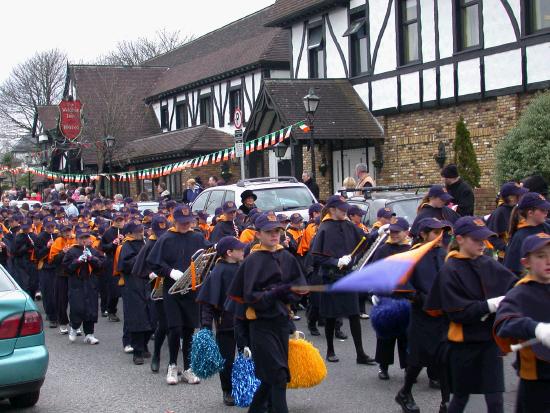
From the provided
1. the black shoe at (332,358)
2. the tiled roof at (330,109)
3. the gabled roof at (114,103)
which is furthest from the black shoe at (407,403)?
the gabled roof at (114,103)

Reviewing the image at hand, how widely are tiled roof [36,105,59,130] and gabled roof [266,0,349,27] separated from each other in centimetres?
2909

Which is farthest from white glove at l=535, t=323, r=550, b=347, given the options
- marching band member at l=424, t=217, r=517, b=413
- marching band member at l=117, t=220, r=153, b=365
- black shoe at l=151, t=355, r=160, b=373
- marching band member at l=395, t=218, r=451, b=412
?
marching band member at l=117, t=220, r=153, b=365

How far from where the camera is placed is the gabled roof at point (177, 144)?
110 ft

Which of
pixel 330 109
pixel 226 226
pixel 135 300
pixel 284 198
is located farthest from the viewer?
pixel 330 109

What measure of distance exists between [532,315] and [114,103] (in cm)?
3724

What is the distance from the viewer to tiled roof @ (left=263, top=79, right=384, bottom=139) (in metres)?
22.8

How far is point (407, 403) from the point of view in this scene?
7195 mm

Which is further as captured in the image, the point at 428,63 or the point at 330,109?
the point at 330,109

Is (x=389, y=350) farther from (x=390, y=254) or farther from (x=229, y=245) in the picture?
(x=229, y=245)

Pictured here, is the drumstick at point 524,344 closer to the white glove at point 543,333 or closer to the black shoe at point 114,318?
the white glove at point 543,333

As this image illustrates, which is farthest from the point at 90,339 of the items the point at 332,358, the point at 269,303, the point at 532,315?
the point at 532,315

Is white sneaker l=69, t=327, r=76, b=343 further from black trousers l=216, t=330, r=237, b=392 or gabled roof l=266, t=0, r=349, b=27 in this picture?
gabled roof l=266, t=0, r=349, b=27

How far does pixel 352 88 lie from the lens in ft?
79.0

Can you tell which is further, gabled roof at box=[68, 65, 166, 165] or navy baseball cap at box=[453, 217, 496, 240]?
gabled roof at box=[68, 65, 166, 165]
